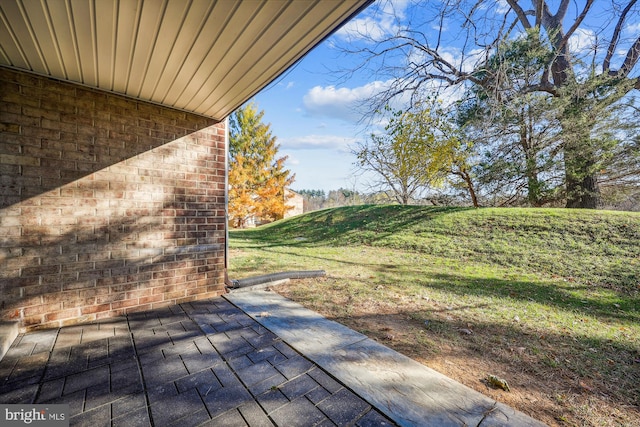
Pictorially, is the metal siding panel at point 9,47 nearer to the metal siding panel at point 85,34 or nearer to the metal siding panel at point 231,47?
the metal siding panel at point 85,34

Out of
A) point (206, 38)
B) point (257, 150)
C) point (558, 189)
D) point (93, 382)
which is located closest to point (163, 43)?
point (206, 38)

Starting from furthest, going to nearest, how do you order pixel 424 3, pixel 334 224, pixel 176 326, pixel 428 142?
pixel 334 224, pixel 428 142, pixel 424 3, pixel 176 326

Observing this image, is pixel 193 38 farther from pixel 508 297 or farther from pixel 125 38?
pixel 508 297

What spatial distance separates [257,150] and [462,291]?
15902mm

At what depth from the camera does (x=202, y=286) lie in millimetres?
3303

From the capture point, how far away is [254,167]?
17.1 metres

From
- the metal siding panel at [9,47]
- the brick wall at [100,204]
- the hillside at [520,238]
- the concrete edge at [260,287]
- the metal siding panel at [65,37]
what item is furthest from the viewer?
the hillside at [520,238]

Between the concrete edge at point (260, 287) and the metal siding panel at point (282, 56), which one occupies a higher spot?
the metal siding panel at point (282, 56)

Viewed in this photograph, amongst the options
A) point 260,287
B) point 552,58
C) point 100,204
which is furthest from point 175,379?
point 552,58

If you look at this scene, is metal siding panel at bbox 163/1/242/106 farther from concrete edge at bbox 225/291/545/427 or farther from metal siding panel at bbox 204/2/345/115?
concrete edge at bbox 225/291/545/427

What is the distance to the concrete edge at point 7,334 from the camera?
6.48 ft

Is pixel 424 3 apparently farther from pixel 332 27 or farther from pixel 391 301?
pixel 391 301

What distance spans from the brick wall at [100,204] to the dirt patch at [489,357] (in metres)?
1.65

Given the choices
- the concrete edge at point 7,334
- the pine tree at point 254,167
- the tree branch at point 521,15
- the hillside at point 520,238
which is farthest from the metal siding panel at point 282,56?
the pine tree at point 254,167
